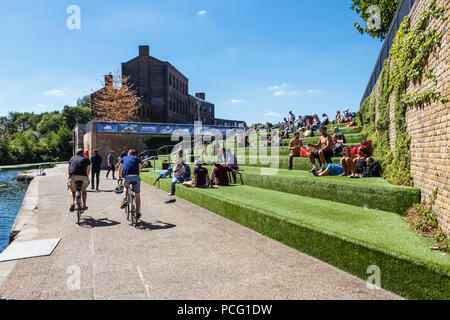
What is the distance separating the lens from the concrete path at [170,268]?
3527 millimetres

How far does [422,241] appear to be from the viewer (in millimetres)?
3963

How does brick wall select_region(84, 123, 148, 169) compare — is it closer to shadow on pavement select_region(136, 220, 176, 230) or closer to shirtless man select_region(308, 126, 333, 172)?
shadow on pavement select_region(136, 220, 176, 230)

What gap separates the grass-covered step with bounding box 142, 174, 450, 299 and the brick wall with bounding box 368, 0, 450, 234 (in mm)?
755

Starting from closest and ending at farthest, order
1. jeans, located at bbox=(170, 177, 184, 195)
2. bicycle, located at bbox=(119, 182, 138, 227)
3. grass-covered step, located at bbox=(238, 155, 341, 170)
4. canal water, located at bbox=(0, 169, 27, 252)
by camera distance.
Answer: bicycle, located at bbox=(119, 182, 138, 227)
canal water, located at bbox=(0, 169, 27, 252)
grass-covered step, located at bbox=(238, 155, 341, 170)
jeans, located at bbox=(170, 177, 184, 195)

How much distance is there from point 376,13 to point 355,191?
13.7m

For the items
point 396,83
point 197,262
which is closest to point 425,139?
point 396,83

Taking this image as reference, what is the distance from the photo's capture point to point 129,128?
94.5ft

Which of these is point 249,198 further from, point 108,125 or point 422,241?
point 108,125

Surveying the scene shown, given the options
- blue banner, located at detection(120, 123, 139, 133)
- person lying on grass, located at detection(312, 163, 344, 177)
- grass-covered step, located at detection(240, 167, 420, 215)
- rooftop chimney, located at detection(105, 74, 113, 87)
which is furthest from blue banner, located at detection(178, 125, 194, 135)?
rooftop chimney, located at detection(105, 74, 113, 87)

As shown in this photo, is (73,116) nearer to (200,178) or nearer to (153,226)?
(200,178)

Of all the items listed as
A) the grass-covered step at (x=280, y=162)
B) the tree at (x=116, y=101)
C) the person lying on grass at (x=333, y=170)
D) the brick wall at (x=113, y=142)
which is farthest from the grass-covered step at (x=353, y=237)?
the tree at (x=116, y=101)

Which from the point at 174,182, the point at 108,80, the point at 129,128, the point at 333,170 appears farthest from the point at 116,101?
the point at 333,170

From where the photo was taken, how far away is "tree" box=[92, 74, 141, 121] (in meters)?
42.6
